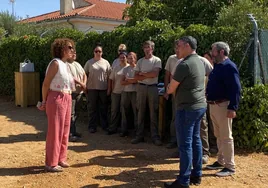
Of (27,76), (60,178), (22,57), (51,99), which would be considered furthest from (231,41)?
(22,57)

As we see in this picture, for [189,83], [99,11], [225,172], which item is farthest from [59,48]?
[99,11]

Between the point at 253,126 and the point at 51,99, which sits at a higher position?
the point at 51,99

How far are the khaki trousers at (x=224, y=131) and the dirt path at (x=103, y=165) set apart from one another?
270 mm

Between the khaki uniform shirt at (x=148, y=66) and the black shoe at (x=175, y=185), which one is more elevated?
the khaki uniform shirt at (x=148, y=66)

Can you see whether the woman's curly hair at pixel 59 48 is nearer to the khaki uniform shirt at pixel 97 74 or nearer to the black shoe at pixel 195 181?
the khaki uniform shirt at pixel 97 74

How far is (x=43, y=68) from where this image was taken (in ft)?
38.5

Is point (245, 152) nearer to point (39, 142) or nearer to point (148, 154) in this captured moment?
point (148, 154)

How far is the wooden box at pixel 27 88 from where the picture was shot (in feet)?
36.8

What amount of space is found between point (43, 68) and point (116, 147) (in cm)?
585

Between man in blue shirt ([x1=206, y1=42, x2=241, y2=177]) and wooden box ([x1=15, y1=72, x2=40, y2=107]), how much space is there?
742cm

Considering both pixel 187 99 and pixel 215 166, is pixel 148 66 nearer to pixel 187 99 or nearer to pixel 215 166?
pixel 215 166

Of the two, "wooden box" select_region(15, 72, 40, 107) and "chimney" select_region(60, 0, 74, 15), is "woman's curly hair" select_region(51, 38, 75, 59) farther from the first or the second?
"chimney" select_region(60, 0, 74, 15)

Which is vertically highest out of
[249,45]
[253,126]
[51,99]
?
[249,45]

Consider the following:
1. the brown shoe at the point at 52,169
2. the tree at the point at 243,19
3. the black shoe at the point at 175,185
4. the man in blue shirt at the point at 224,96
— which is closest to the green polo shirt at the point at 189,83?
the man in blue shirt at the point at 224,96
